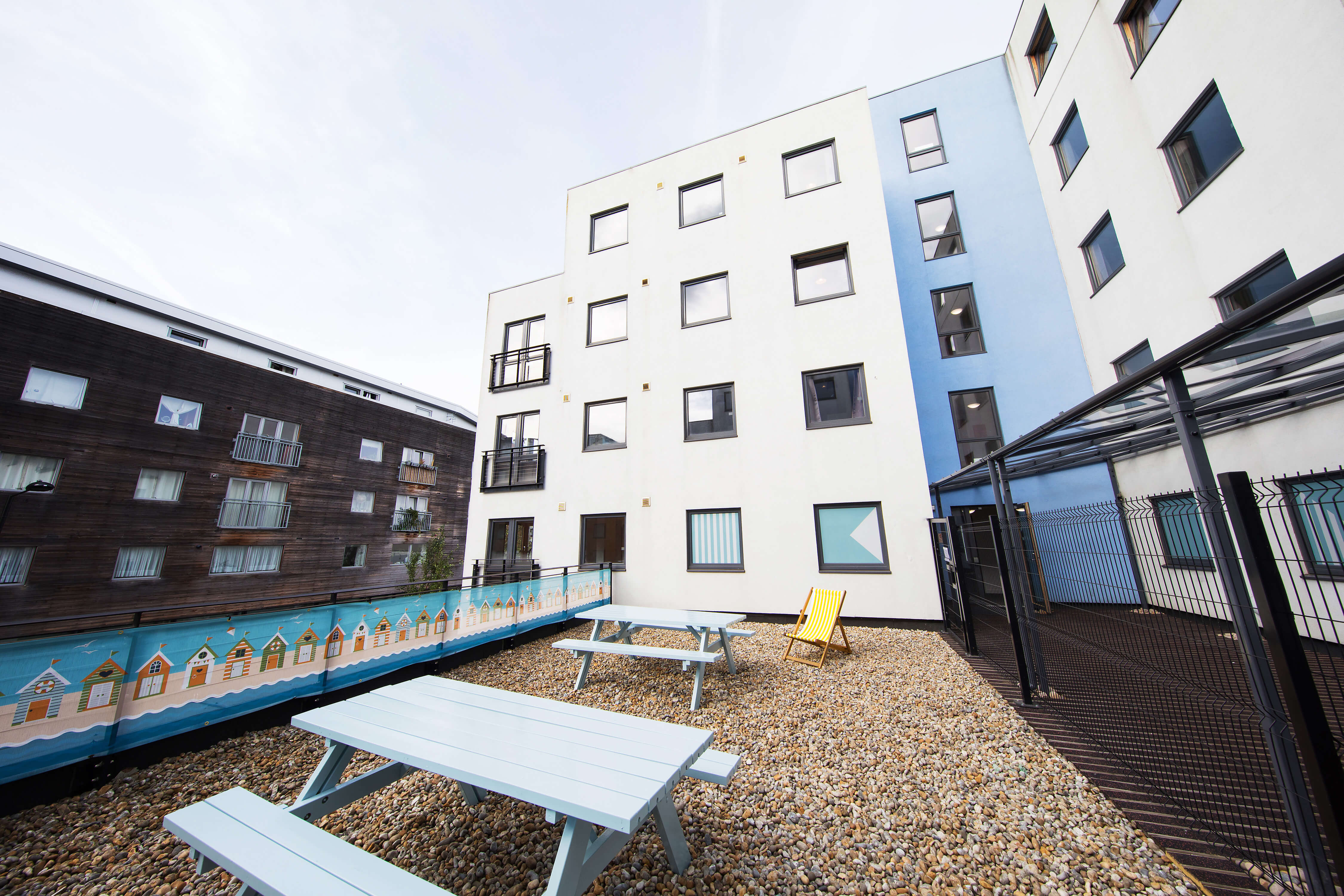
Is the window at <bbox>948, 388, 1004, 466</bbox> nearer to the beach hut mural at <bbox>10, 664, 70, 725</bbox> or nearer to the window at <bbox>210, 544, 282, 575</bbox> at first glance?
the beach hut mural at <bbox>10, 664, 70, 725</bbox>

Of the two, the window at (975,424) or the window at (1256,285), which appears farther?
the window at (975,424)

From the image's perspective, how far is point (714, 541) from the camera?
28.3 feet

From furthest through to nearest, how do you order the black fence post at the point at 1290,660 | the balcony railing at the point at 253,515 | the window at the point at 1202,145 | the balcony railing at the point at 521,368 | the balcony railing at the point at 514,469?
the balcony railing at the point at 253,515 → the balcony railing at the point at 521,368 → the balcony railing at the point at 514,469 → the window at the point at 1202,145 → the black fence post at the point at 1290,660

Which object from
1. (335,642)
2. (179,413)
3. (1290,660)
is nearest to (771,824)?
(1290,660)

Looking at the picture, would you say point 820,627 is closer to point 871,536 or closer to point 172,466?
point 871,536

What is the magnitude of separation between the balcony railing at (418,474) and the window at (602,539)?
1546cm

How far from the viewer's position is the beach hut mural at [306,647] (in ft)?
12.9

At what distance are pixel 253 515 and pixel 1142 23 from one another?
27.1m

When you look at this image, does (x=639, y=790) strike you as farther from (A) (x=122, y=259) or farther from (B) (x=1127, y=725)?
(A) (x=122, y=259)

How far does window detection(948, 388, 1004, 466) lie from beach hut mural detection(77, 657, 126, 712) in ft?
39.0

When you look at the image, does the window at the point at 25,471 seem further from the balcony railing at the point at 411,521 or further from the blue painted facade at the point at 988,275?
the blue painted facade at the point at 988,275

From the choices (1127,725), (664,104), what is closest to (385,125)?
(664,104)

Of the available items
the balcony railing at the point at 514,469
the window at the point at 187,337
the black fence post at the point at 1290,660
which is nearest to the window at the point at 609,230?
the balcony railing at the point at 514,469

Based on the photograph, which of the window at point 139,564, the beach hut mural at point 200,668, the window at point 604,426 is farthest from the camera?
the window at point 139,564
